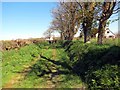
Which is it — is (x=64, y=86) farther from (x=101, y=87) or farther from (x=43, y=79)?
(x=101, y=87)

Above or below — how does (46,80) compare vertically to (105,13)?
below

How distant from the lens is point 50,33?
9200cm

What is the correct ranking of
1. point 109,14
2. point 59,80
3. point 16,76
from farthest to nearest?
1. point 109,14
2. point 16,76
3. point 59,80

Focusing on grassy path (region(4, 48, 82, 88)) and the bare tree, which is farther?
the bare tree

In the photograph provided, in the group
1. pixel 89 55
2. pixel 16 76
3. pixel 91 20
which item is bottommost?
pixel 16 76

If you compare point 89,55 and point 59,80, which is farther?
point 89,55

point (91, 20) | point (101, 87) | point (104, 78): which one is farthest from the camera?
point (91, 20)

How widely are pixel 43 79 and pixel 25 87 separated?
1.66 meters

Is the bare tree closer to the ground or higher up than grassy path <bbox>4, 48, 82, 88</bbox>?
higher up

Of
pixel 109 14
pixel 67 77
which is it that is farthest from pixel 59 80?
pixel 109 14

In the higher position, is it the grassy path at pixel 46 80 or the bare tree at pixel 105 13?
the bare tree at pixel 105 13

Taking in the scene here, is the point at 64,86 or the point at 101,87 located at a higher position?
the point at 101,87

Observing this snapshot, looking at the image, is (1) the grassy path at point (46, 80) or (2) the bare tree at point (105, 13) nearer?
(1) the grassy path at point (46, 80)

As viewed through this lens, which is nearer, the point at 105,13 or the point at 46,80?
the point at 46,80
